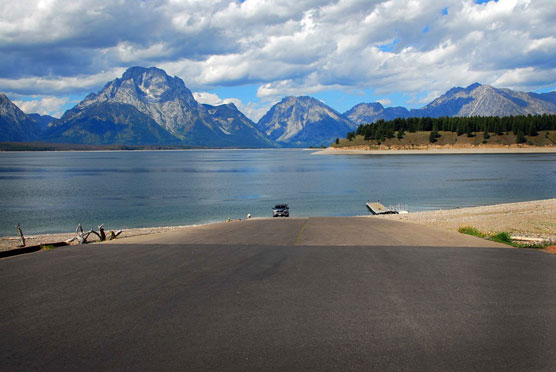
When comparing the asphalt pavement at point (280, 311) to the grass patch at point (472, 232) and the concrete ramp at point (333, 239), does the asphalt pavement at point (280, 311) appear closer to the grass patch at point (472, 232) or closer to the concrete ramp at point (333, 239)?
the concrete ramp at point (333, 239)

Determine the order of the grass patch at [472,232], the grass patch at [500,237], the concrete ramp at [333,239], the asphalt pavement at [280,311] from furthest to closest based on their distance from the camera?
the grass patch at [472,232] → the concrete ramp at [333,239] → the grass patch at [500,237] → the asphalt pavement at [280,311]

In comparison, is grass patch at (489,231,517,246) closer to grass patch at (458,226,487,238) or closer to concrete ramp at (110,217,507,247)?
concrete ramp at (110,217,507,247)

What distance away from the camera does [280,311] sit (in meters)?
8.29

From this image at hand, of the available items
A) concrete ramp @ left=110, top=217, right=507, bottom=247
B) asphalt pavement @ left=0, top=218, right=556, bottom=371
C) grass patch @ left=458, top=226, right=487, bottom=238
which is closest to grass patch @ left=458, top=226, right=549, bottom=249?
grass patch @ left=458, top=226, right=487, bottom=238

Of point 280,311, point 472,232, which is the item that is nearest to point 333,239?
point 472,232

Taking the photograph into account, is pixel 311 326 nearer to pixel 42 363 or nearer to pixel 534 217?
pixel 42 363

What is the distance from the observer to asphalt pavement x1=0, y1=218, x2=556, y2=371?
633 centimetres

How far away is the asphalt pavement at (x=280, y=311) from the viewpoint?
6328 millimetres

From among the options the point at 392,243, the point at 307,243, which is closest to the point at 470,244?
the point at 392,243

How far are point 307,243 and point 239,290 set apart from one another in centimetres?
786

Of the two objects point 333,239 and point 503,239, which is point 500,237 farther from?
point 333,239

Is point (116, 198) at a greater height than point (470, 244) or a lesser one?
lesser

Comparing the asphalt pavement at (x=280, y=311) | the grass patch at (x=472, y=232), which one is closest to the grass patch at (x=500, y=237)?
the grass patch at (x=472, y=232)

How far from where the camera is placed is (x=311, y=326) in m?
7.49
